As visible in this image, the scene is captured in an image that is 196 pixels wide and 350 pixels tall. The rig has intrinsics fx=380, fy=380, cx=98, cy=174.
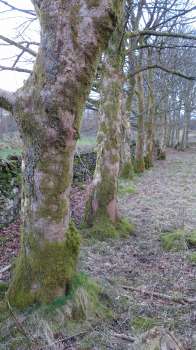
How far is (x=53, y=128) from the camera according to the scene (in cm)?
328

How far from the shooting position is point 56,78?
322 cm

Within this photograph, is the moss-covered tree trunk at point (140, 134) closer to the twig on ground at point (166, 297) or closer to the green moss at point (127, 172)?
the green moss at point (127, 172)

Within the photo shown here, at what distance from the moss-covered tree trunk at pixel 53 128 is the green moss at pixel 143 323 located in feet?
2.48

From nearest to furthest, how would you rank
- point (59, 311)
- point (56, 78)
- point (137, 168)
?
point (56, 78) < point (59, 311) < point (137, 168)

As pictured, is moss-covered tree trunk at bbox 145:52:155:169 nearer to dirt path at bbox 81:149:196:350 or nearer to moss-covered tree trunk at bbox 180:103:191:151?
dirt path at bbox 81:149:196:350

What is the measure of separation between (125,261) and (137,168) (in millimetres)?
12589

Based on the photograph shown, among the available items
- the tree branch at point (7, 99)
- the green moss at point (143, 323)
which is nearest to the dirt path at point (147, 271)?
the green moss at point (143, 323)

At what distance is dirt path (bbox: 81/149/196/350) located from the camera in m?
3.68

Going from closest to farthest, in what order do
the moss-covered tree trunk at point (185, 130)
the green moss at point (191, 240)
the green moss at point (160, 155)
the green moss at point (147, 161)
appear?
the green moss at point (191, 240)
the green moss at point (147, 161)
the green moss at point (160, 155)
the moss-covered tree trunk at point (185, 130)

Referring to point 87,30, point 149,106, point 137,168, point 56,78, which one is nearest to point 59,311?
point 56,78

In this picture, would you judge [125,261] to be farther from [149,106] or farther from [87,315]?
[149,106]

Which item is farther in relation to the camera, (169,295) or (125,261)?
(125,261)

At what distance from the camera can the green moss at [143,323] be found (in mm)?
3590

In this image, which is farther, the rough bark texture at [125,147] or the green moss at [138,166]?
the green moss at [138,166]
